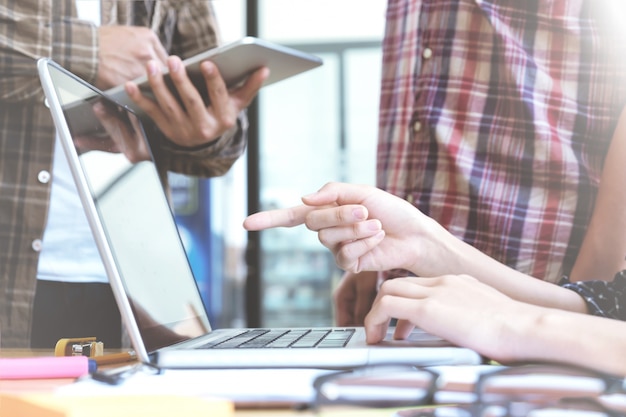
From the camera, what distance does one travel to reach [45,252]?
1046 millimetres

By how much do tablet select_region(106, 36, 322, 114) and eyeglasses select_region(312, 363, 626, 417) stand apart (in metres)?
0.57

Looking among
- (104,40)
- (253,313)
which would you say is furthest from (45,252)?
(253,313)

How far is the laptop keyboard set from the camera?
596 mm

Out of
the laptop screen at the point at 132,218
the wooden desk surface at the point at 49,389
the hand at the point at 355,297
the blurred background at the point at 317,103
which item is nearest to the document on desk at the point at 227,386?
the wooden desk surface at the point at 49,389

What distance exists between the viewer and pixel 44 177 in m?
1.07

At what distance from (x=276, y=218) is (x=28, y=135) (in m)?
0.54

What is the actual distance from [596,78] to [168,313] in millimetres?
730

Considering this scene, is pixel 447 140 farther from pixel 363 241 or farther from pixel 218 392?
pixel 218 392

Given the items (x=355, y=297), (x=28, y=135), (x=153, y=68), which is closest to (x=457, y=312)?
(x=153, y=68)

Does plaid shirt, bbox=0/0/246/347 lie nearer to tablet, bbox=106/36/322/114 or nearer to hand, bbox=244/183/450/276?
tablet, bbox=106/36/322/114

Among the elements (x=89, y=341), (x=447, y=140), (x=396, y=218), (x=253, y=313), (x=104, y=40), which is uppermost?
(x=104, y=40)

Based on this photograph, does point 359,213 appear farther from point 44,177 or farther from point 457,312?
point 44,177

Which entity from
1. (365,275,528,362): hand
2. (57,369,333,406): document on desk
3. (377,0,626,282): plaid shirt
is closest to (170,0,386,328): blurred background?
(377,0,626,282): plaid shirt

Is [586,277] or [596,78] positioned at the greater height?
[596,78]
